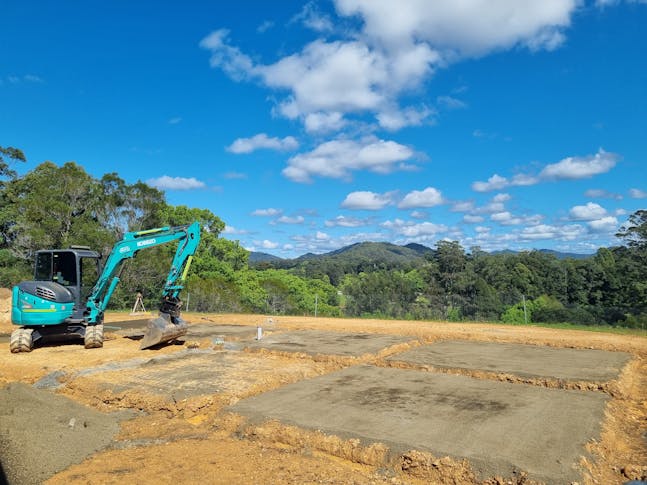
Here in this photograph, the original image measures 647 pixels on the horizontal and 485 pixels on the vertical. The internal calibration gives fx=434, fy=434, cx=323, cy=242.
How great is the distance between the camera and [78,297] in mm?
11664

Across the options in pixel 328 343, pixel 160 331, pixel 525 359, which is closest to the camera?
pixel 525 359

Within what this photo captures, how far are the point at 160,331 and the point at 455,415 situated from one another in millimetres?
7986

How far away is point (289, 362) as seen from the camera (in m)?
9.93

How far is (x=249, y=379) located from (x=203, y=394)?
124cm

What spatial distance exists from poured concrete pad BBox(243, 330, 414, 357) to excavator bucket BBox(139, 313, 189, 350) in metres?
2.06

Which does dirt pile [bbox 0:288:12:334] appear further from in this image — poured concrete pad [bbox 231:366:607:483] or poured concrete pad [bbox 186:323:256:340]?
poured concrete pad [bbox 231:366:607:483]

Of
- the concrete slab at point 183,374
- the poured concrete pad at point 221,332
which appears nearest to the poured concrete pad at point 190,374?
the concrete slab at point 183,374

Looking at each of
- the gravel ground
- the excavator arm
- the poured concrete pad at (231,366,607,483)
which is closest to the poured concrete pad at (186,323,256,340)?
the excavator arm

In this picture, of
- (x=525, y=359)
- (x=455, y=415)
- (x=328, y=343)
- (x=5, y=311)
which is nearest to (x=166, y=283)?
(x=328, y=343)

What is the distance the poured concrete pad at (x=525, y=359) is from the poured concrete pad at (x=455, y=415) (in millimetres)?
1146

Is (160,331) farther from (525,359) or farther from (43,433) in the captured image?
(525,359)

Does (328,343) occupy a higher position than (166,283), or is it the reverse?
(166,283)

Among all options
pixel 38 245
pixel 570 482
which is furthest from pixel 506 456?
pixel 38 245

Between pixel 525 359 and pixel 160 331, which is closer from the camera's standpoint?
pixel 525 359
